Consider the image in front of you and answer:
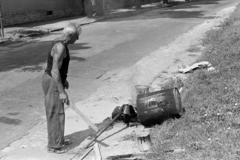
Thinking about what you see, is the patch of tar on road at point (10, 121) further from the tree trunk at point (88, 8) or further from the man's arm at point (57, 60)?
the tree trunk at point (88, 8)

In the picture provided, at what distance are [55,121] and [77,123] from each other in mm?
1078

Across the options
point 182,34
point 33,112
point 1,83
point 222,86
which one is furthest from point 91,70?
point 182,34

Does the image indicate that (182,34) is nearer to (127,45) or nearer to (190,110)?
(127,45)

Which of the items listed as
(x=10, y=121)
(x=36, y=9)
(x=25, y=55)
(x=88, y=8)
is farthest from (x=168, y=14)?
(x=10, y=121)

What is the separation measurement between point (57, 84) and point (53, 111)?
16.8 inches

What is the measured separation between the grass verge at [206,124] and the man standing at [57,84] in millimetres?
1322

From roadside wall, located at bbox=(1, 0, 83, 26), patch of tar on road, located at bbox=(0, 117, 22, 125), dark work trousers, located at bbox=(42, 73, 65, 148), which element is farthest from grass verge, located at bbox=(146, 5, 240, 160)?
roadside wall, located at bbox=(1, 0, 83, 26)

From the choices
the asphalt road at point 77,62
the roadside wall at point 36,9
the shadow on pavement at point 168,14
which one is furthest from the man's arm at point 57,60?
the shadow on pavement at point 168,14

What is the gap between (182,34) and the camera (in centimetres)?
1550

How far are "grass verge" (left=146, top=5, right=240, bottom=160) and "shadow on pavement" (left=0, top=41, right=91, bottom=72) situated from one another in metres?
4.77

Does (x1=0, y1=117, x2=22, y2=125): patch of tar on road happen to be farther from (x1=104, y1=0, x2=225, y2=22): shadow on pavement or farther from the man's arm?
(x1=104, y1=0, x2=225, y2=22): shadow on pavement

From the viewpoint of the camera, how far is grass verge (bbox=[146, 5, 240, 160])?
4.47 metres

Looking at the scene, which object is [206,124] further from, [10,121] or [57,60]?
[10,121]

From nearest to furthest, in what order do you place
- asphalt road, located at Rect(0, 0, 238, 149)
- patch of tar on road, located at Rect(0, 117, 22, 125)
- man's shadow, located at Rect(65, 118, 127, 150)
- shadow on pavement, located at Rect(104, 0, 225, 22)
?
man's shadow, located at Rect(65, 118, 127, 150)
patch of tar on road, located at Rect(0, 117, 22, 125)
asphalt road, located at Rect(0, 0, 238, 149)
shadow on pavement, located at Rect(104, 0, 225, 22)
